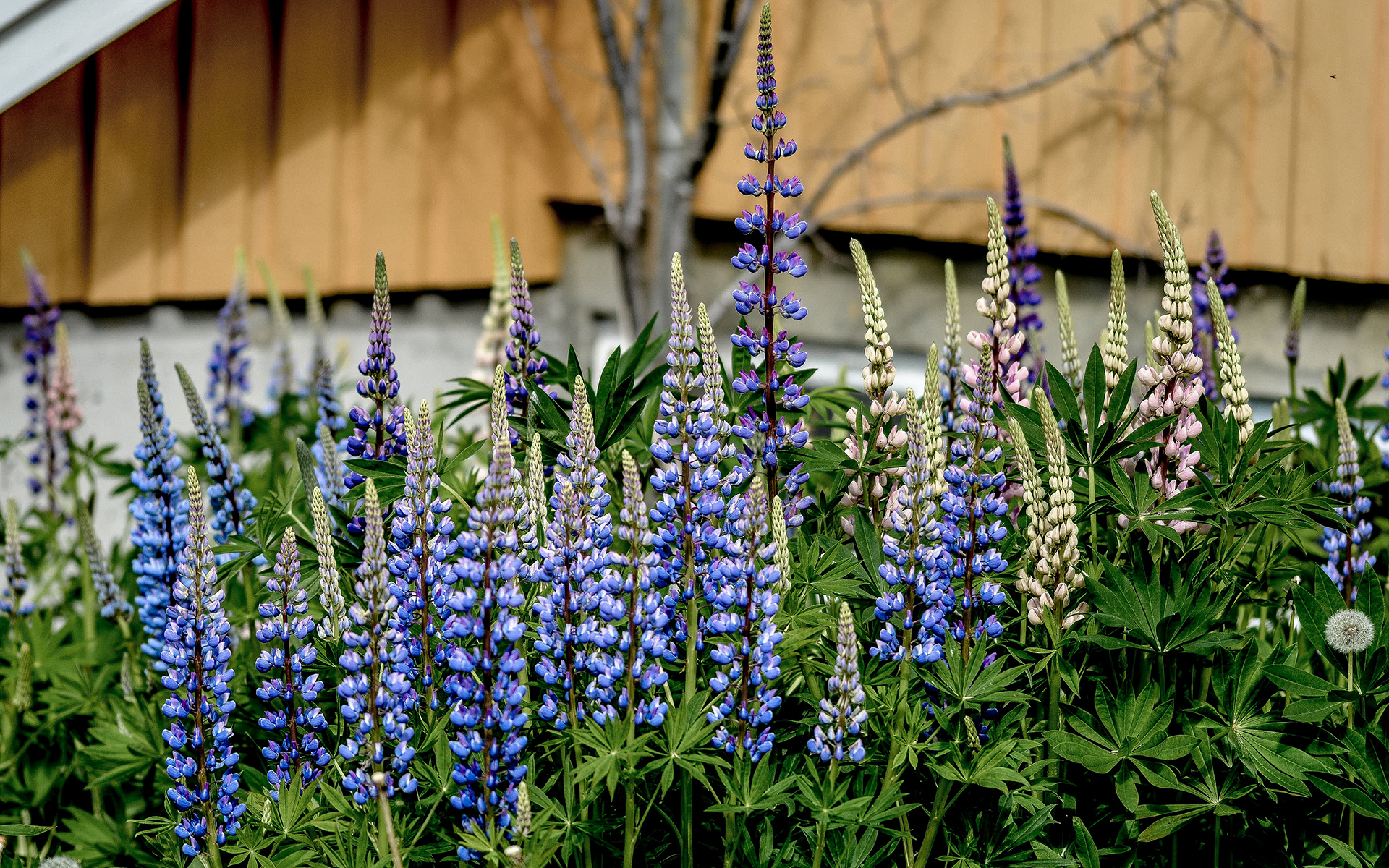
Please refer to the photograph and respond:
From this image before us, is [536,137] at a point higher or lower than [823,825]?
higher

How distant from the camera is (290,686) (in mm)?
1815

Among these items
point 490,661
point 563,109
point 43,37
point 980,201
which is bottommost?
point 490,661

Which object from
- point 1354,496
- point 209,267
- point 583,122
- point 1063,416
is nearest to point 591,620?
point 1063,416

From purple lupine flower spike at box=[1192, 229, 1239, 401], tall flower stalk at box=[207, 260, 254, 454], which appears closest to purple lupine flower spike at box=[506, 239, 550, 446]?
purple lupine flower spike at box=[1192, 229, 1239, 401]

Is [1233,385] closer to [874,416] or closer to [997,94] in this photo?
[874,416]

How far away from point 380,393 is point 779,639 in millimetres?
813

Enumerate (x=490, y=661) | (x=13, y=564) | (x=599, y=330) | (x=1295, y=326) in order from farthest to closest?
1. (x=599, y=330)
2. (x=1295, y=326)
3. (x=13, y=564)
4. (x=490, y=661)

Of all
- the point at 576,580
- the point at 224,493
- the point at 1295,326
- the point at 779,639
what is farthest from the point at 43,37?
the point at 1295,326

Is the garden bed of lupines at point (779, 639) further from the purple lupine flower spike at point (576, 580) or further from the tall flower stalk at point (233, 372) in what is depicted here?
the tall flower stalk at point (233, 372)

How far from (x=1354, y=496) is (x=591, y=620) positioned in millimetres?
1702

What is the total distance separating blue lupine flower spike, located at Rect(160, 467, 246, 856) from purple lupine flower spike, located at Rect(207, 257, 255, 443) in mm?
1828

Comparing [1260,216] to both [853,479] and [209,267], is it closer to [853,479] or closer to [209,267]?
[853,479]

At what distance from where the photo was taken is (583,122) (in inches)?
227

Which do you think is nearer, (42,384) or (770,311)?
(770,311)
